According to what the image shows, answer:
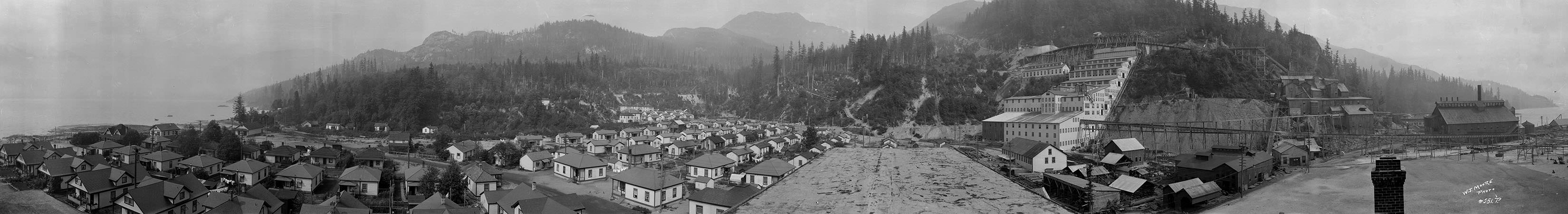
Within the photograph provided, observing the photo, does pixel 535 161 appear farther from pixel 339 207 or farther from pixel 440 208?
pixel 440 208

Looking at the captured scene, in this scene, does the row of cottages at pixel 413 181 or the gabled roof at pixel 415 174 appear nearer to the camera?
the row of cottages at pixel 413 181

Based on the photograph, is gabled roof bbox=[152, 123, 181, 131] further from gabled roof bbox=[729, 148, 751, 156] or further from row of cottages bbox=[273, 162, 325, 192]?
gabled roof bbox=[729, 148, 751, 156]

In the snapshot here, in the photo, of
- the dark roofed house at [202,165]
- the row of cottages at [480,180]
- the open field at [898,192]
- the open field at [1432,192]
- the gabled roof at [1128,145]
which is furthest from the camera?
the gabled roof at [1128,145]

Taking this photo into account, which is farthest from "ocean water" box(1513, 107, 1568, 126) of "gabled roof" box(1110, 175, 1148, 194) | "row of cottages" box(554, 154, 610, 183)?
"row of cottages" box(554, 154, 610, 183)

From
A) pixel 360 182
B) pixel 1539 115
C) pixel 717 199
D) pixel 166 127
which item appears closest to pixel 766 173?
pixel 717 199

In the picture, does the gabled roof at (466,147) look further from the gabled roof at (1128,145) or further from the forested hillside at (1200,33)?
the forested hillside at (1200,33)

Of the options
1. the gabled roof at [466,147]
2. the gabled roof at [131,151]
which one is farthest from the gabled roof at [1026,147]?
the gabled roof at [131,151]
